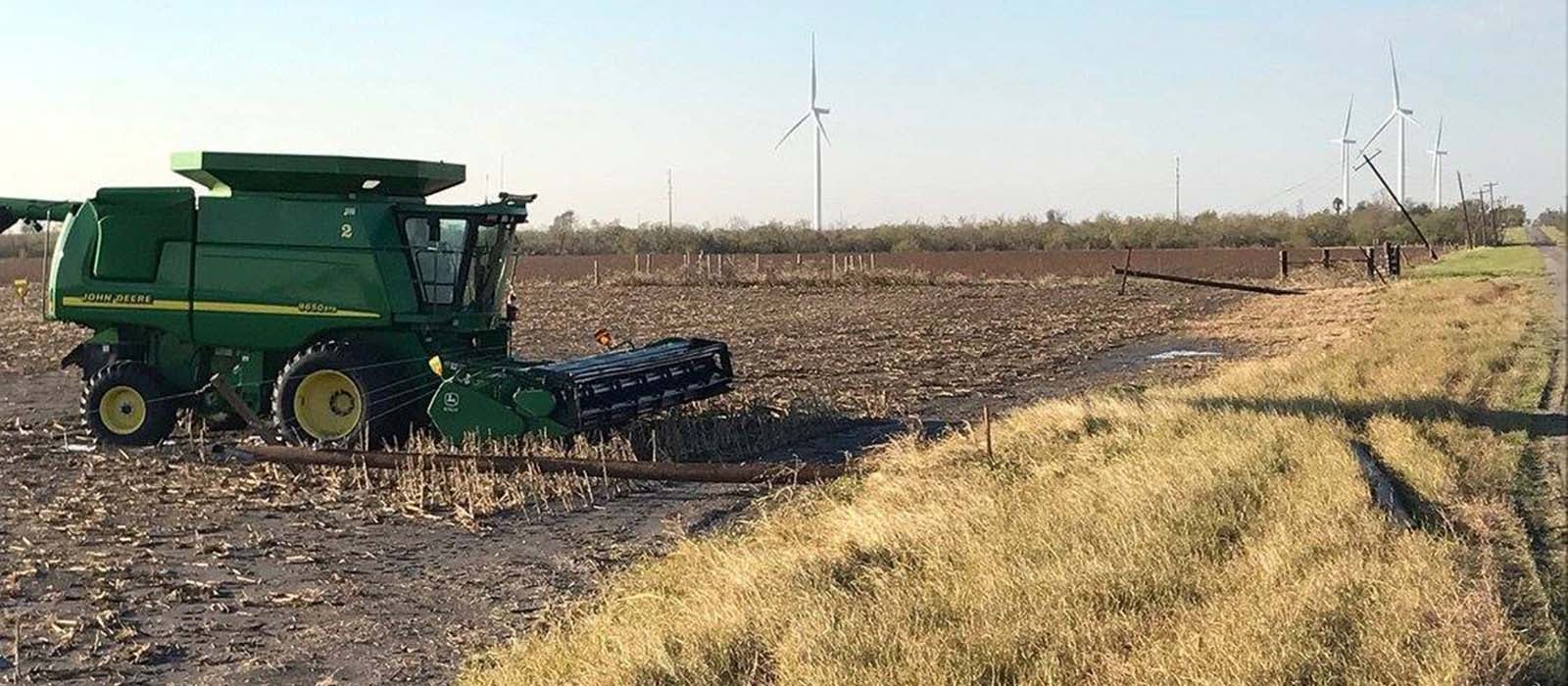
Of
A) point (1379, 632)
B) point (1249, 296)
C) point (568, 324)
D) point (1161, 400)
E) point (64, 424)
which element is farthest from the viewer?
point (1249, 296)

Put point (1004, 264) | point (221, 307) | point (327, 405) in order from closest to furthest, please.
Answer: point (327, 405) → point (221, 307) → point (1004, 264)

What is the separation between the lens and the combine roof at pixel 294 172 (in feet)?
46.7

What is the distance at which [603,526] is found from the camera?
10.8m

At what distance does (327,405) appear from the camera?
1412 cm

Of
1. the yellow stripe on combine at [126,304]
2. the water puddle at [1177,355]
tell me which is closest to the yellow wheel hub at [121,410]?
the yellow stripe on combine at [126,304]

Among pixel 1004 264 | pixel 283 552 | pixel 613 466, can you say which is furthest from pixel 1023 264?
pixel 283 552

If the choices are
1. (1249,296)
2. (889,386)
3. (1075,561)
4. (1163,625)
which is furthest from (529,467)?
(1249,296)

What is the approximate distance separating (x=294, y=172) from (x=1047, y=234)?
8805 cm

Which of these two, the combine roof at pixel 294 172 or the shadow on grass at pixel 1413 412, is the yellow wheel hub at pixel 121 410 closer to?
the combine roof at pixel 294 172

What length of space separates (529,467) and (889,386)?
27.7 feet

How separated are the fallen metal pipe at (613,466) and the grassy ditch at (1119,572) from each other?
54 cm

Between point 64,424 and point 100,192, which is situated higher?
point 100,192

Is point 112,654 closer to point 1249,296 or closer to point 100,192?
point 100,192

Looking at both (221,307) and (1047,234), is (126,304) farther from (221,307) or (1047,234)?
(1047,234)
